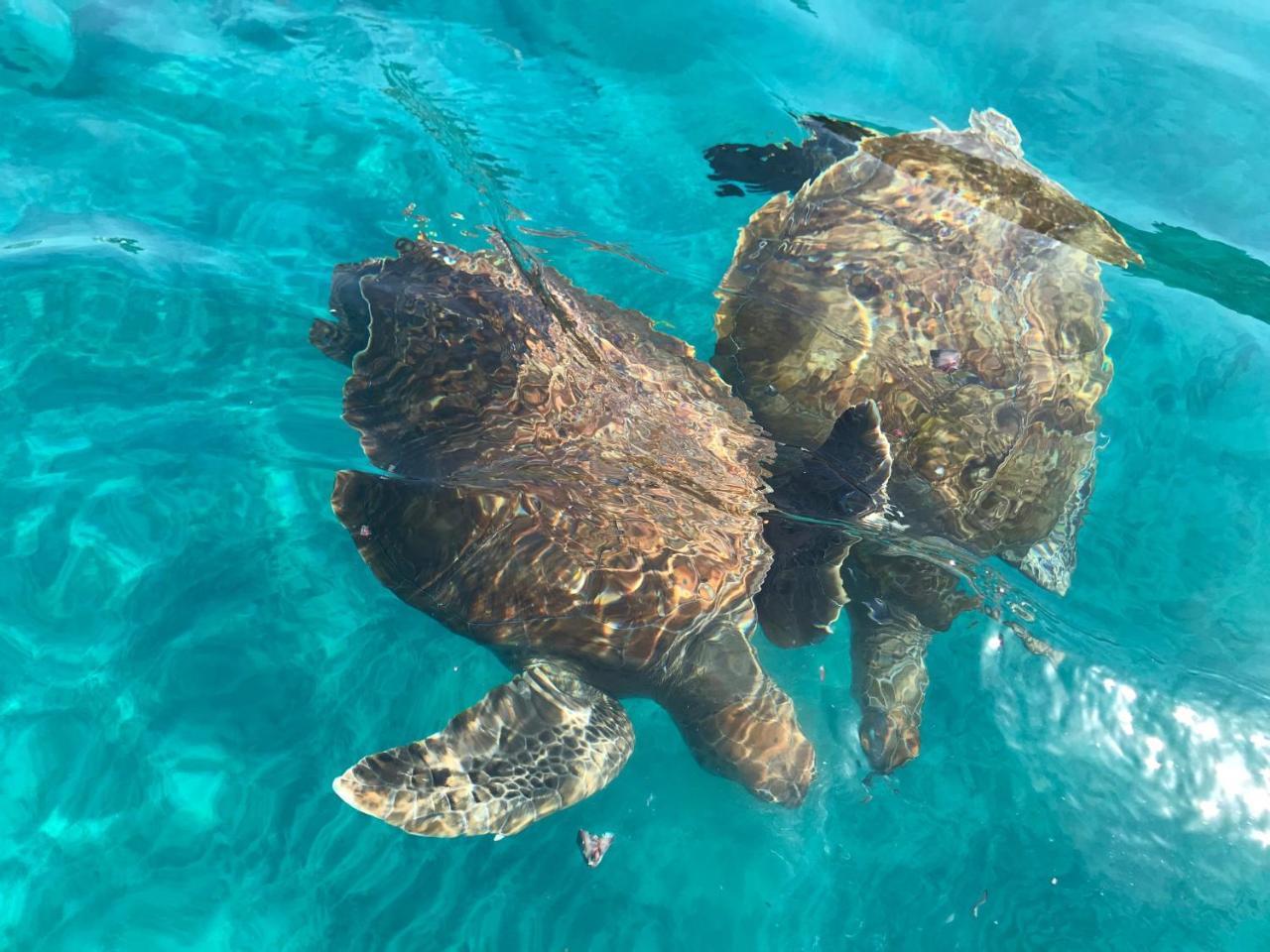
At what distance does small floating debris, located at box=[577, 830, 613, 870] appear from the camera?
12.6 feet

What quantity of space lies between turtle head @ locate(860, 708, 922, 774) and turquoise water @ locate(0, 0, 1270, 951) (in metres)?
0.09

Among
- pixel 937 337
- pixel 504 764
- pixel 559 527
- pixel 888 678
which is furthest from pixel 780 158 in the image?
pixel 504 764

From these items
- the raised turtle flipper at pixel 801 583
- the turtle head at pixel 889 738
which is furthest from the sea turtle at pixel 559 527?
the turtle head at pixel 889 738

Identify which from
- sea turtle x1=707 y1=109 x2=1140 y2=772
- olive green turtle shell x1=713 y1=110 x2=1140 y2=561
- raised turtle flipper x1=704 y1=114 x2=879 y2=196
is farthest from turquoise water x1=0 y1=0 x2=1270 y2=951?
olive green turtle shell x1=713 y1=110 x2=1140 y2=561

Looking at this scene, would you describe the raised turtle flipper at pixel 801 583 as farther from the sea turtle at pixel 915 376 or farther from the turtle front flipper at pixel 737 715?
the turtle front flipper at pixel 737 715

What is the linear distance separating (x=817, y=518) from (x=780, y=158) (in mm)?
3260

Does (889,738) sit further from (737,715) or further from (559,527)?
(559,527)

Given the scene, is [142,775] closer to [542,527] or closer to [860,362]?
[542,527]

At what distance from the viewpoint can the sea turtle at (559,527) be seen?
4.11 metres

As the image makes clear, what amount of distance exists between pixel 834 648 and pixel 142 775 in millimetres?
3630

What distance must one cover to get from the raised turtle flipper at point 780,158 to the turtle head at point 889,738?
403cm

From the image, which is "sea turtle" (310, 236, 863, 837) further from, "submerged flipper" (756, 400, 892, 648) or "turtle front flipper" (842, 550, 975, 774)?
"turtle front flipper" (842, 550, 975, 774)

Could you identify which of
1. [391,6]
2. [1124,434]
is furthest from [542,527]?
[391,6]

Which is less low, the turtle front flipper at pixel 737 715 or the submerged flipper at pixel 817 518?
the submerged flipper at pixel 817 518
